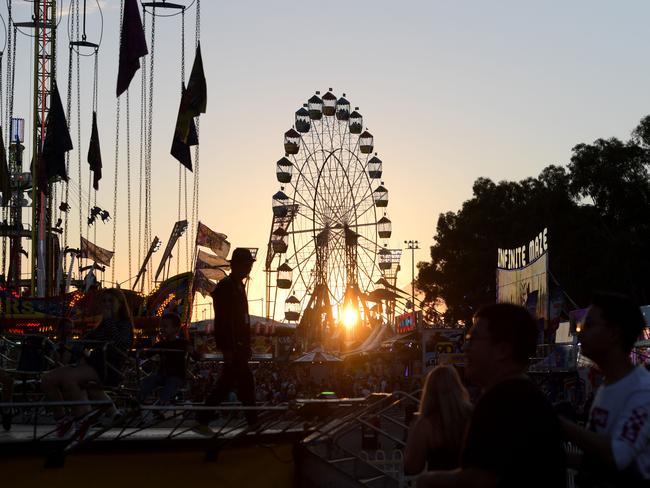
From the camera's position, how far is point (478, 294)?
270 feet

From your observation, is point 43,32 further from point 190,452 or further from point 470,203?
point 470,203

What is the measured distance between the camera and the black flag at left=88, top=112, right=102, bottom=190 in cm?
2939

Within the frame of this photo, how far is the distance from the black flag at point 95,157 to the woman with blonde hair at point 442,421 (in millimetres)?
24533

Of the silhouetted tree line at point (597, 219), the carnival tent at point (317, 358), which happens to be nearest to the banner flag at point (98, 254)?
the carnival tent at point (317, 358)

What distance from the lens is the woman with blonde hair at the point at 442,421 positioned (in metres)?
5.52

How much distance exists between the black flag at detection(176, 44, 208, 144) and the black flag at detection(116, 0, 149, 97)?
1.23 metres

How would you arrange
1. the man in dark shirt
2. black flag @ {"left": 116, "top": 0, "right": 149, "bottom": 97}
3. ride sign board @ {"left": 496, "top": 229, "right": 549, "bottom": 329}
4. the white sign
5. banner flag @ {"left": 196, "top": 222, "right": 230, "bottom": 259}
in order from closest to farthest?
the man in dark shirt
black flag @ {"left": 116, "top": 0, "right": 149, "bottom": 97}
ride sign board @ {"left": 496, "top": 229, "right": 549, "bottom": 329}
the white sign
banner flag @ {"left": 196, "top": 222, "right": 230, "bottom": 259}

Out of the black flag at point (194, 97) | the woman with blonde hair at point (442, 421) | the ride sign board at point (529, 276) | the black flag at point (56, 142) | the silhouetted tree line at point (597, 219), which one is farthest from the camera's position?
the silhouetted tree line at point (597, 219)

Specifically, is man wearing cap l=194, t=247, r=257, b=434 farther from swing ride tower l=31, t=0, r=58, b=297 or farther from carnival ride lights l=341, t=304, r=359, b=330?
carnival ride lights l=341, t=304, r=359, b=330

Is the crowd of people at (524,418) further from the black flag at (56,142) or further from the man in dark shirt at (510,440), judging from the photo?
the black flag at (56,142)

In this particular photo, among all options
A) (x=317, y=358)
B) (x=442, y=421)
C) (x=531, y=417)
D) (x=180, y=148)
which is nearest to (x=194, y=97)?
(x=180, y=148)

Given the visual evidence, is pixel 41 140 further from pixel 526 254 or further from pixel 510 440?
pixel 510 440

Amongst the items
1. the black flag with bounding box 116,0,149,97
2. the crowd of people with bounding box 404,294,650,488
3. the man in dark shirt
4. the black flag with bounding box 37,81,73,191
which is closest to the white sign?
the black flag with bounding box 37,81,73,191

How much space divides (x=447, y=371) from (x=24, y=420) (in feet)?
31.8
